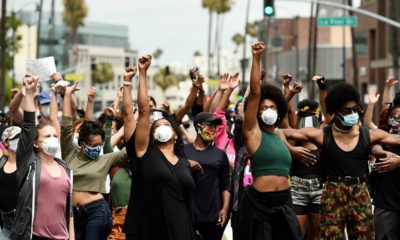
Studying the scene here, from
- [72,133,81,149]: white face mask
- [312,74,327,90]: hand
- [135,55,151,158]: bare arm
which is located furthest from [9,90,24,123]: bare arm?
[312,74,327,90]: hand

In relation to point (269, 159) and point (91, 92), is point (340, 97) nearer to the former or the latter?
point (269, 159)

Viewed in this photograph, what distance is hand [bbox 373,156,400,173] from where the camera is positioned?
10.1 m

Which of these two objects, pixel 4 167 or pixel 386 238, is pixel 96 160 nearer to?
pixel 4 167

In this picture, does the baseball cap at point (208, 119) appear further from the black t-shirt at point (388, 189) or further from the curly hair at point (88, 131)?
the black t-shirt at point (388, 189)

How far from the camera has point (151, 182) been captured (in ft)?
30.4

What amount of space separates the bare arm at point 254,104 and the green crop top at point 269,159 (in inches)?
2.6

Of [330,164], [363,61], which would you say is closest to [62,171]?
[330,164]

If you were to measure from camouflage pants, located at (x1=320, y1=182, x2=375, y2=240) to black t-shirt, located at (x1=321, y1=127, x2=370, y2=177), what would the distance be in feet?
0.39

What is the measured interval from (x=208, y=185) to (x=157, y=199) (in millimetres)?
2305

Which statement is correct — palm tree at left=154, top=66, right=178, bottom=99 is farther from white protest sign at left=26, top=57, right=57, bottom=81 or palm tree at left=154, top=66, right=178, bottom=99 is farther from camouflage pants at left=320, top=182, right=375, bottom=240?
camouflage pants at left=320, top=182, right=375, bottom=240

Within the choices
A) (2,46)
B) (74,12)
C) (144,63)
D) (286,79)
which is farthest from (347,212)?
(74,12)

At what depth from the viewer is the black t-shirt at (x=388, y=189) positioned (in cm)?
1108

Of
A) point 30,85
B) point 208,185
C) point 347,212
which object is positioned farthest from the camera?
point 208,185

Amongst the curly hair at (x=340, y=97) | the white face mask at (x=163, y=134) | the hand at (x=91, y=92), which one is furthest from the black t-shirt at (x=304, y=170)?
the white face mask at (x=163, y=134)
